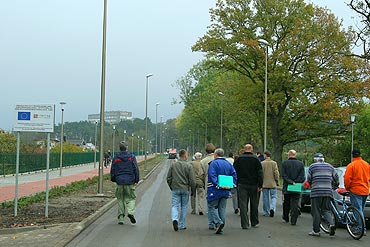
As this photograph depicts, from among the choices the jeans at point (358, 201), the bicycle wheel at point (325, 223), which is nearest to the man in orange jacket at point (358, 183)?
the jeans at point (358, 201)

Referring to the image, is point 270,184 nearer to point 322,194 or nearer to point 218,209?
point 322,194

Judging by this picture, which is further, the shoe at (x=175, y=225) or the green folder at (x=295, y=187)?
the green folder at (x=295, y=187)

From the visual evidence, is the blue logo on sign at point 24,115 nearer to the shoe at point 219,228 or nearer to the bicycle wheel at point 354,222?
the shoe at point 219,228

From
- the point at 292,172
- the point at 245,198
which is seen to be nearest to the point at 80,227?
the point at 245,198

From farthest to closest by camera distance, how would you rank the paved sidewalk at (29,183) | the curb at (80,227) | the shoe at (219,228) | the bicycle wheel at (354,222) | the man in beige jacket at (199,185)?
the paved sidewalk at (29,183)
the man in beige jacket at (199,185)
the shoe at (219,228)
the bicycle wheel at (354,222)
the curb at (80,227)

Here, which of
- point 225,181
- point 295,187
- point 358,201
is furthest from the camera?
point 295,187

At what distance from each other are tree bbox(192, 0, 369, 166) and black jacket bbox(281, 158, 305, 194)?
25.7 m

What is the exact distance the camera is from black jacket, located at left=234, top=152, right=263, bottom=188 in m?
12.8

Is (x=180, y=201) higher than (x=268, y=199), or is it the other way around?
(x=180, y=201)

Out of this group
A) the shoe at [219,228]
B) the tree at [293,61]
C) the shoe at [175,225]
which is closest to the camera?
the shoe at [219,228]

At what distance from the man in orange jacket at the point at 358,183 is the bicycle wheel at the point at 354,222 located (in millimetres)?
363

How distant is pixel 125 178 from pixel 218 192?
2.52 m

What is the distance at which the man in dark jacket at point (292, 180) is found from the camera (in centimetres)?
1371

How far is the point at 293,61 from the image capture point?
40.5 meters
